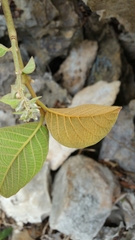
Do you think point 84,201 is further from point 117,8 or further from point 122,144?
point 117,8

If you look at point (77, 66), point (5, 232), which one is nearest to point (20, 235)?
point (5, 232)

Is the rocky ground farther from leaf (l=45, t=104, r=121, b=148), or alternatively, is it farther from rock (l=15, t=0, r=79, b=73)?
leaf (l=45, t=104, r=121, b=148)

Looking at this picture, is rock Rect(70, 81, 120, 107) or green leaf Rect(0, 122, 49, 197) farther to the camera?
rock Rect(70, 81, 120, 107)

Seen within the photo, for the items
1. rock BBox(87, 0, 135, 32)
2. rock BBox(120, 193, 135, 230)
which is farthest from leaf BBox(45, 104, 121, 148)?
rock BBox(120, 193, 135, 230)

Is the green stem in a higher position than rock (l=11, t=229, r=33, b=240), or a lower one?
higher

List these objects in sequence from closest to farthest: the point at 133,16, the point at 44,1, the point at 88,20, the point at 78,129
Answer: the point at 78,129 < the point at 133,16 < the point at 44,1 < the point at 88,20

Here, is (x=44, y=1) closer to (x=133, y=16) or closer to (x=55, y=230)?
(x=133, y=16)

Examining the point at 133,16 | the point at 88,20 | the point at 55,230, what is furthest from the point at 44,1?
the point at 55,230
